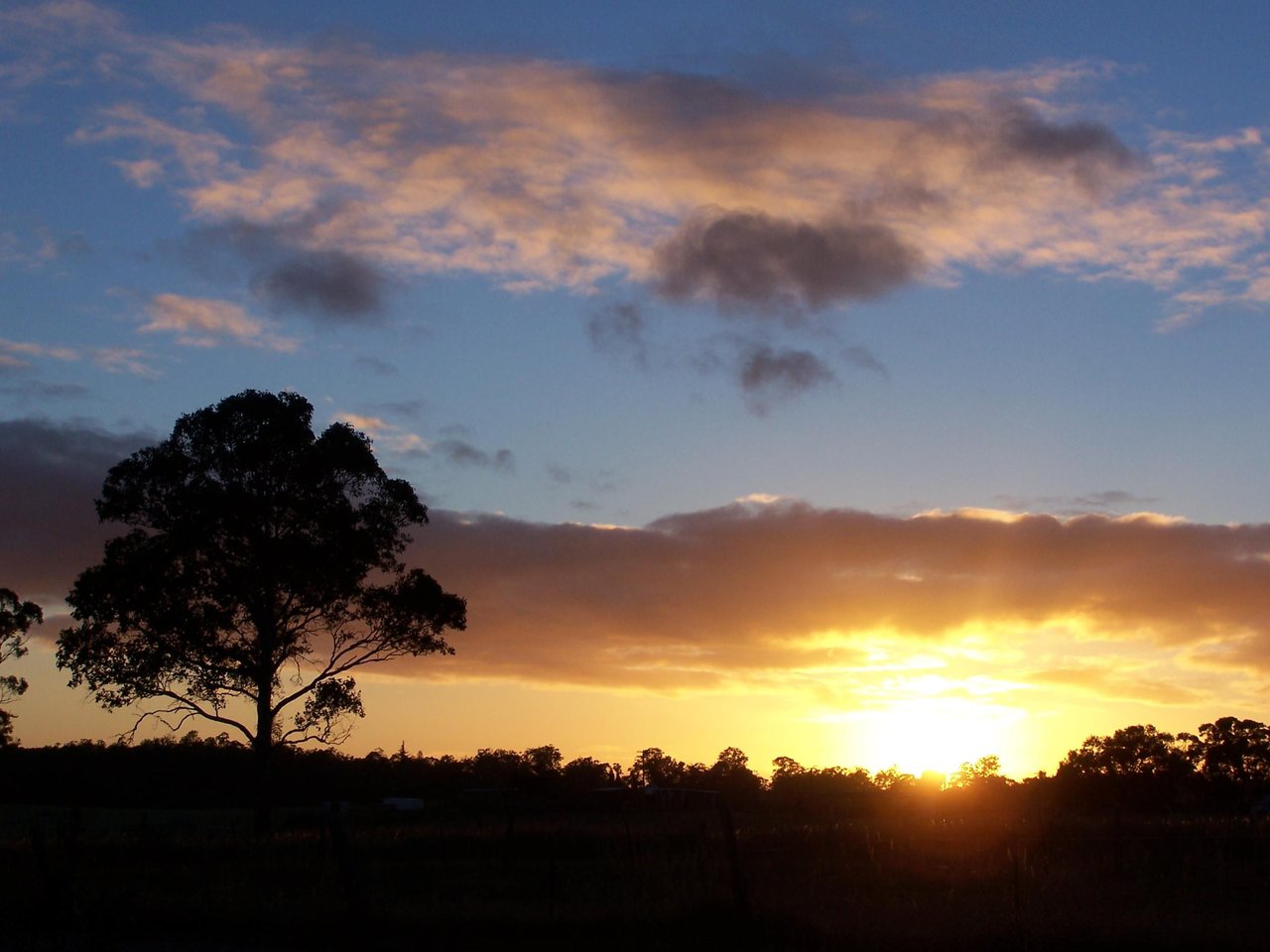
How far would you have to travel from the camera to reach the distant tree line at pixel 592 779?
53812mm

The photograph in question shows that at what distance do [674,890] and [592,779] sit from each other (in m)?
47.6

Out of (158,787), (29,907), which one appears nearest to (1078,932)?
(29,907)

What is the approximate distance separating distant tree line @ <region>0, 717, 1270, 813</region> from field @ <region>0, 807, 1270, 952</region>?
1861 centimetres

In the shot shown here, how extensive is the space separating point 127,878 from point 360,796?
3677cm

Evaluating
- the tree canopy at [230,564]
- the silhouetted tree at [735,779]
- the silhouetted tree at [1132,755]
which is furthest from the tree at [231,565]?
the silhouetted tree at [1132,755]

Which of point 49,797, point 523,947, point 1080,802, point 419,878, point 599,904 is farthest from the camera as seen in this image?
point 49,797

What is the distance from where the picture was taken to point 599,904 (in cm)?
1855

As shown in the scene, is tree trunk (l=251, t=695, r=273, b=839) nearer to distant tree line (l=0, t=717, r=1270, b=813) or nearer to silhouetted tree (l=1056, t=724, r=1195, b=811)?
distant tree line (l=0, t=717, r=1270, b=813)

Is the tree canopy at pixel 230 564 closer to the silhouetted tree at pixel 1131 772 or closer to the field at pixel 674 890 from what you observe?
the field at pixel 674 890

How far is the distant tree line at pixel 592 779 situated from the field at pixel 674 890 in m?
18.6

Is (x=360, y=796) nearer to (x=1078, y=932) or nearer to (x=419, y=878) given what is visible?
(x=419, y=878)

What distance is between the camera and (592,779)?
65125mm

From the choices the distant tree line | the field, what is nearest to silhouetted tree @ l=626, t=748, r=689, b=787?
the distant tree line

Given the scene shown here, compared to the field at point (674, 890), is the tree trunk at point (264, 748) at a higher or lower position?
higher
